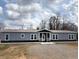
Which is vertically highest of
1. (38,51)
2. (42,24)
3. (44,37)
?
(42,24)

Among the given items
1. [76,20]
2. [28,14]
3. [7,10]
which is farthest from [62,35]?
[7,10]

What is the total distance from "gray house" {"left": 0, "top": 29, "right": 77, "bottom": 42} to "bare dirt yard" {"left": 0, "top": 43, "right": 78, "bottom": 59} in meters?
0.10

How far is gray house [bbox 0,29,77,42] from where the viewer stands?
9.36 feet

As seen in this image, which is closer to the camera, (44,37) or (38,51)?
(38,51)

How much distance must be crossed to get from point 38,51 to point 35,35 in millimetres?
260

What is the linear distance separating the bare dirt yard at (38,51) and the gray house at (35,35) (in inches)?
3.9

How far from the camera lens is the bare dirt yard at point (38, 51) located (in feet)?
9.29

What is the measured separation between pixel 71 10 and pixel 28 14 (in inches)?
27.6

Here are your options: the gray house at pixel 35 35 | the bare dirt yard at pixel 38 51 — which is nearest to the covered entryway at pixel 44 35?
the gray house at pixel 35 35

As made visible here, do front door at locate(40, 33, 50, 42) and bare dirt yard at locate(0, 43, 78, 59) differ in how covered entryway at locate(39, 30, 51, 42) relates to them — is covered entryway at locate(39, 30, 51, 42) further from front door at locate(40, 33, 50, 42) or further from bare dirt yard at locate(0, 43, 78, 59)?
bare dirt yard at locate(0, 43, 78, 59)

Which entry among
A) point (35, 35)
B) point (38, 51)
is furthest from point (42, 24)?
point (38, 51)

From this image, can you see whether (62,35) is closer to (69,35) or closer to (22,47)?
(69,35)

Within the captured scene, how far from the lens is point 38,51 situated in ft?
9.43

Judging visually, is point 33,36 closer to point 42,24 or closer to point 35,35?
point 35,35
